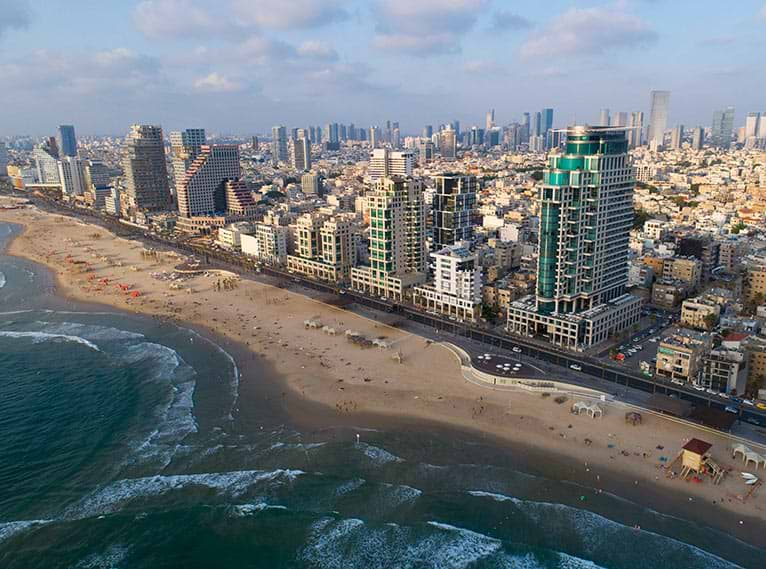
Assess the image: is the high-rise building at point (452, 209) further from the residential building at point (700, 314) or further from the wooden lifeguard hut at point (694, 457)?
the wooden lifeguard hut at point (694, 457)

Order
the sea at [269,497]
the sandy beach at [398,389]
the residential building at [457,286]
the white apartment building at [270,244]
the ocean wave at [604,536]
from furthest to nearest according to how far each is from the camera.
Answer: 1. the white apartment building at [270,244]
2. the residential building at [457,286]
3. the sandy beach at [398,389]
4. the sea at [269,497]
5. the ocean wave at [604,536]

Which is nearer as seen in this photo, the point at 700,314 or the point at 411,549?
the point at 411,549

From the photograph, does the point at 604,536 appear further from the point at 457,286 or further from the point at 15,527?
the point at 457,286

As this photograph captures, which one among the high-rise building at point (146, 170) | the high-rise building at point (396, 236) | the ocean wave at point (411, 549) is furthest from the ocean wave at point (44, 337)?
the high-rise building at point (146, 170)

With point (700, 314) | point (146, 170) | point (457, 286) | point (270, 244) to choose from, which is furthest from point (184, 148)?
point (700, 314)

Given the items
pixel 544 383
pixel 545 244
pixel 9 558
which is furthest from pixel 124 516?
pixel 545 244
